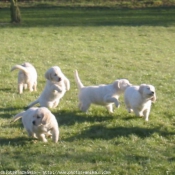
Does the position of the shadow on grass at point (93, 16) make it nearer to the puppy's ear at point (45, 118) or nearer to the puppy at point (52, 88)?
the puppy at point (52, 88)

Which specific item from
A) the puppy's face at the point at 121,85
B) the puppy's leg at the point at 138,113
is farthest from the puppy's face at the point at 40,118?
the puppy's leg at the point at 138,113

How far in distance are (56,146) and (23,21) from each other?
25.1 metres

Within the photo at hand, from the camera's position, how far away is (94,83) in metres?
13.3

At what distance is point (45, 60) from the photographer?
57.1 feet

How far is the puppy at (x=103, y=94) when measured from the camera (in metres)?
9.53

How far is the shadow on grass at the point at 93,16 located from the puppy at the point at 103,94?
20.4 m

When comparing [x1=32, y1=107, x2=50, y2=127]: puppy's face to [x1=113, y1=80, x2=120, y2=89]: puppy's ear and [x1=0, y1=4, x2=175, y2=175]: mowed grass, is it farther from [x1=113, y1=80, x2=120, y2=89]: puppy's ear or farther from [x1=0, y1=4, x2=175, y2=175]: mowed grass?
[x1=113, y1=80, x2=120, y2=89]: puppy's ear

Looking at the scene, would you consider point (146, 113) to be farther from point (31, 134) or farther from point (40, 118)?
point (40, 118)

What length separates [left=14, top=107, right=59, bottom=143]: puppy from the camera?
7699 millimetres

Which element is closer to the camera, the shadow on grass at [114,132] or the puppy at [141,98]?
the shadow on grass at [114,132]

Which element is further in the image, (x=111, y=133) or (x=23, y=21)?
(x=23, y=21)

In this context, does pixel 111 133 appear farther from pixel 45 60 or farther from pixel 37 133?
pixel 45 60

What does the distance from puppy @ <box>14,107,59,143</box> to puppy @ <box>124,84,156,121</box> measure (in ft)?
6.83

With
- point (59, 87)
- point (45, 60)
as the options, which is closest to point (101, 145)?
point (59, 87)
